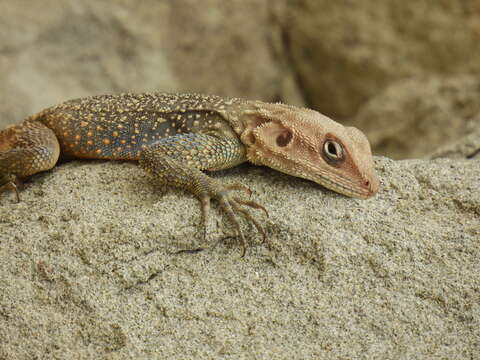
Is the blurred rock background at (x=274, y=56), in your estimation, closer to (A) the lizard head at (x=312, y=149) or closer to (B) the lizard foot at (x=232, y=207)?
(A) the lizard head at (x=312, y=149)

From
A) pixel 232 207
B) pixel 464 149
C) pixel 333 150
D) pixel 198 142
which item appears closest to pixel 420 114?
pixel 464 149

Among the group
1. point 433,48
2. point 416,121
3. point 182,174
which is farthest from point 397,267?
point 433,48

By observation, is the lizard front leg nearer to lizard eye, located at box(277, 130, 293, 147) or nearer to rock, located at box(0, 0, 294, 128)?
lizard eye, located at box(277, 130, 293, 147)

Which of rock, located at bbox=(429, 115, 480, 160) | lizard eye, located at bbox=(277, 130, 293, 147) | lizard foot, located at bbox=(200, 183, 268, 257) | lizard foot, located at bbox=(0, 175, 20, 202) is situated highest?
rock, located at bbox=(429, 115, 480, 160)

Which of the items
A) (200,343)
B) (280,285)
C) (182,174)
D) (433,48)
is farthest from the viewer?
(433,48)

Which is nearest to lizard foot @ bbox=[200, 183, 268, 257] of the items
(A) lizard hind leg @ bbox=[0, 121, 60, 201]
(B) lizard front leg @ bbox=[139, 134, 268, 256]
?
(B) lizard front leg @ bbox=[139, 134, 268, 256]

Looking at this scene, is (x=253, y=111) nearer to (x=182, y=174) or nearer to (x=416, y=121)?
(x=182, y=174)
